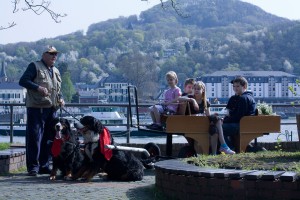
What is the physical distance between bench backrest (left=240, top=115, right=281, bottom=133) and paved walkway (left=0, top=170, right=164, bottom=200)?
179 centimetres

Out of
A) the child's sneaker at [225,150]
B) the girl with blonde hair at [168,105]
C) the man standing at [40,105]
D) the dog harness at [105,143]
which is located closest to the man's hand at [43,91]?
the man standing at [40,105]

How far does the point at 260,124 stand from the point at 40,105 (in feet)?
10.7

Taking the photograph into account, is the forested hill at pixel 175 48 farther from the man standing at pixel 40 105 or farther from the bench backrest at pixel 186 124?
the man standing at pixel 40 105

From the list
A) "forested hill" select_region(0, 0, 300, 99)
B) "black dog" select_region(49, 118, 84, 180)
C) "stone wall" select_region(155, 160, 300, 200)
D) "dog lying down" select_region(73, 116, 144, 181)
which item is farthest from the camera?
"forested hill" select_region(0, 0, 300, 99)

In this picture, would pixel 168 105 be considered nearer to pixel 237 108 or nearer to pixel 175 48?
pixel 237 108

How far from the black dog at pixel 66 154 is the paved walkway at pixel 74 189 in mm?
270

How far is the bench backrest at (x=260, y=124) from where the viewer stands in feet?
41.3

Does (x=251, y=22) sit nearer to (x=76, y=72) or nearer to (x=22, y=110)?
(x=76, y=72)

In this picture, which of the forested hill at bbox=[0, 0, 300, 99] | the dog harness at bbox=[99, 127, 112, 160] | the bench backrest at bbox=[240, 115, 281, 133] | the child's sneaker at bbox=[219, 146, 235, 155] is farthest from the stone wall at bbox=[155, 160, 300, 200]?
the forested hill at bbox=[0, 0, 300, 99]

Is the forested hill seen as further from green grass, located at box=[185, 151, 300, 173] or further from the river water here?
the river water

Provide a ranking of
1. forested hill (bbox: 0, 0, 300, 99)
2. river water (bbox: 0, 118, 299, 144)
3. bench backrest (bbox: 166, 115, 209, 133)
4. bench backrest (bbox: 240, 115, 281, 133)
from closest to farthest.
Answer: bench backrest (bbox: 166, 115, 209, 133), bench backrest (bbox: 240, 115, 281, 133), river water (bbox: 0, 118, 299, 144), forested hill (bbox: 0, 0, 300, 99)

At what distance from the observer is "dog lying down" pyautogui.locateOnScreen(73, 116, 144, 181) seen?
11258 mm

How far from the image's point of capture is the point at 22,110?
820 inches

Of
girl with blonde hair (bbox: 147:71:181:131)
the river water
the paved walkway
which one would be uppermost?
girl with blonde hair (bbox: 147:71:181:131)
